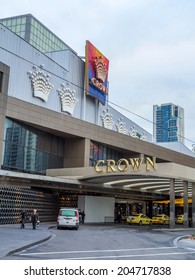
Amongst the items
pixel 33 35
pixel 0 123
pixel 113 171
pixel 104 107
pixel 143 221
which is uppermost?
pixel 33 35

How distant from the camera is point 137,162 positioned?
36.8m

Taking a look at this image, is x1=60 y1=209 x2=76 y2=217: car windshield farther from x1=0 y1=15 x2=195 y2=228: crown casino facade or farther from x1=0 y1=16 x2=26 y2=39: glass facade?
x1=0 y1=16 x2=26 y2=39: glass facade

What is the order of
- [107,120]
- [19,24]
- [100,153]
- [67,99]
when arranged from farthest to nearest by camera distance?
[19,24] → [107,120] → [100,153] → [67,99]

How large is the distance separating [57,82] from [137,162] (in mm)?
23363

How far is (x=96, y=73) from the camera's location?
202ft

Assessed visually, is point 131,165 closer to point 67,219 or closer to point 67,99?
point 67,219

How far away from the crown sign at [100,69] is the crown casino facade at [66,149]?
17 cm

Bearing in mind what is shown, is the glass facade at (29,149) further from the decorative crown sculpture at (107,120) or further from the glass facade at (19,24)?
the glass facade at (19,24)

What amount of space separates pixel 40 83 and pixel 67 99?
648 cm

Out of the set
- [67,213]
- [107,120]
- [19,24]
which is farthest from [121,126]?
[19,24]

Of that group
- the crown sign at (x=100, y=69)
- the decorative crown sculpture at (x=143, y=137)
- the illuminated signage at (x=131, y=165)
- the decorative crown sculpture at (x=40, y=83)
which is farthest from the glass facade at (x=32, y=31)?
the illuminated signage at (x=131, y=165)

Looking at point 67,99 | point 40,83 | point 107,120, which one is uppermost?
point 40,83
